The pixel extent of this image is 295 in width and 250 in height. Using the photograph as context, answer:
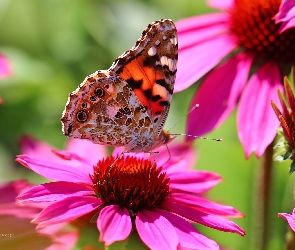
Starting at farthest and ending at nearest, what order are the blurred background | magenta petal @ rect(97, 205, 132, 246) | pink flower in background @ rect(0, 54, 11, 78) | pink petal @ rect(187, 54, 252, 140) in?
the blurred background → pink flower in background @ rect(0, 54, 11, 78) → pink petal @ rect(187, 54, 252, 140) → magenta petal @ rect(97, 205, 132, 246)

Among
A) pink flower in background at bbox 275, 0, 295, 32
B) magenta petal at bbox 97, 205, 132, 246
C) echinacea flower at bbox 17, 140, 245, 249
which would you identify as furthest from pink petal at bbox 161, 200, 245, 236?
pink flower in background at bbox 275, 0, 295, 32

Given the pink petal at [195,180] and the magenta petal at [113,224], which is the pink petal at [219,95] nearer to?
the pink petal at [195,180]

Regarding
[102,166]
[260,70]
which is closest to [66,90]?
[260,70]

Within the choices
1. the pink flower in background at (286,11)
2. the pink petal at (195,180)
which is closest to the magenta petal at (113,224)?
the pink petal at (195,180)

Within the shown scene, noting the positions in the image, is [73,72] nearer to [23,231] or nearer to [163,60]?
[163,60]

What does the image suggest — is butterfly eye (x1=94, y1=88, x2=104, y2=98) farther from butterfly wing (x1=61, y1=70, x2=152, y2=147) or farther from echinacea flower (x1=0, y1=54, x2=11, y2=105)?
echinacea flower (x1=0, y1=54, x2=11, y2=105)

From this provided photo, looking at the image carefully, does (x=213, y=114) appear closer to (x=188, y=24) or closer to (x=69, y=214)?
(x=188, y=24)
